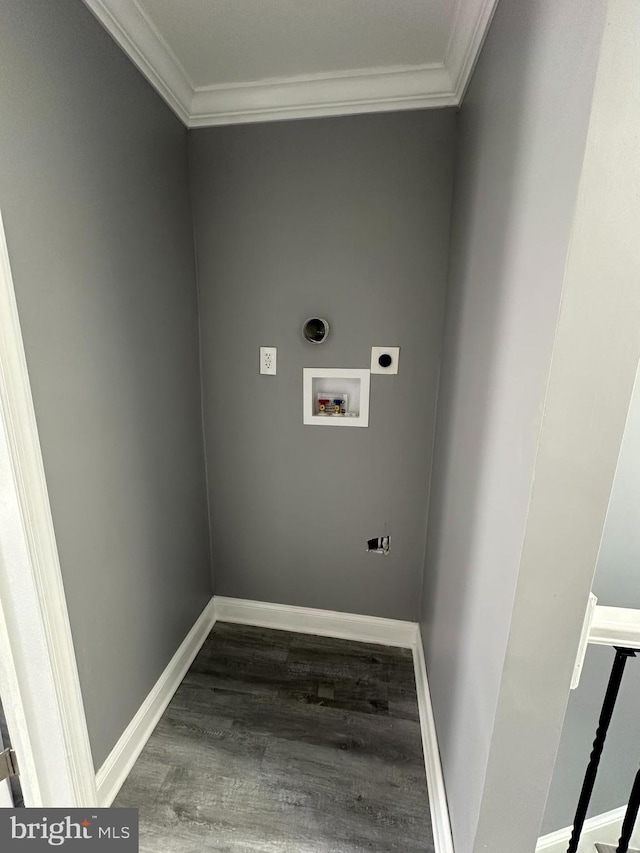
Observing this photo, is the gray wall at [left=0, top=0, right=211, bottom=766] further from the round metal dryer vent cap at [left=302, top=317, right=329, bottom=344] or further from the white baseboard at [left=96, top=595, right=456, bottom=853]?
the round metal dryer vent cap at [left=302, top=317, right=329, bottom=344]

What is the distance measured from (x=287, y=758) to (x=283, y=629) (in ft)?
2.13

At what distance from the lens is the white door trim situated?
934mm

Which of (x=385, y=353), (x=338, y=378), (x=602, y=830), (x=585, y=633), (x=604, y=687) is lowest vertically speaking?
(x=602, y=830)

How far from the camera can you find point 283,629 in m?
2.12

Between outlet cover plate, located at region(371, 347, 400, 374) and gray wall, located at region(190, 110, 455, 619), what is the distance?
27 millimetres

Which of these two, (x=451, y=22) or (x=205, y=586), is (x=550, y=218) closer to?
(x=451, y=22)

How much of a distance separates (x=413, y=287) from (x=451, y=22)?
79 centimetres

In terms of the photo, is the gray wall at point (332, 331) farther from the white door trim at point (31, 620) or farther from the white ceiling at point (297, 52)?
the white door trim at point (31, 620)

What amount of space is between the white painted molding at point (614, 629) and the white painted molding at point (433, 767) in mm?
868

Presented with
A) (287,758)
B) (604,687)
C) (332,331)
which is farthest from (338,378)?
(604,687)

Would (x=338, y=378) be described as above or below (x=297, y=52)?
below

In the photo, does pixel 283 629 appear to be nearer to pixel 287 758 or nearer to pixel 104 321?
pixel 287 758

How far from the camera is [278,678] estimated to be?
1815mm

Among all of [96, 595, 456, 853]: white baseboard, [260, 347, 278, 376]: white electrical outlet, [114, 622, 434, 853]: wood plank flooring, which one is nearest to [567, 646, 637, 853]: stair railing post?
[96, 595, 456, 853]: white baseboard
